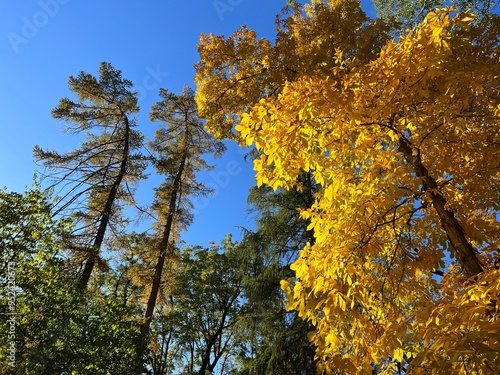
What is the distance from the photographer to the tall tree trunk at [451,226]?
8.88 feet

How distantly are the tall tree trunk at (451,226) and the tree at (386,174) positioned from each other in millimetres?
10

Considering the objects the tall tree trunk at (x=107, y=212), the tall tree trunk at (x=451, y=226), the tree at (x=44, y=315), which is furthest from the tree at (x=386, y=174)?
the tall tree trunk at (x=107, y=212)

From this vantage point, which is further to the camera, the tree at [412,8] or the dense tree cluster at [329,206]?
Answer: the tree at [412,8]

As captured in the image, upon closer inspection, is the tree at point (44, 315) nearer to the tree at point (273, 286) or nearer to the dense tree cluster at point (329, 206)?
the dense tree cluster at point (329, 206)

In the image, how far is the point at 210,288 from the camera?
57.2 feet

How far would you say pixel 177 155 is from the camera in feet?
47.0

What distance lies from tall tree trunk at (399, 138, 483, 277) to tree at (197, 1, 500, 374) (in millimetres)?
10

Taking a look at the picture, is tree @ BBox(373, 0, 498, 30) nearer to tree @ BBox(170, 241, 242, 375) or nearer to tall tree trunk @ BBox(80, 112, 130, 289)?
tall tree trunk @ BBox(80, 112, 130, 289)

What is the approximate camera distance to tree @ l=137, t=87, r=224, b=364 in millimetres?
13523

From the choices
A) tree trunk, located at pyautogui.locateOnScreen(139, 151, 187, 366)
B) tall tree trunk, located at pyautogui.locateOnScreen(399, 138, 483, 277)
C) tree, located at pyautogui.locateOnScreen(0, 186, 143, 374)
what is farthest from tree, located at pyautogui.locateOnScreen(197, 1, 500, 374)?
tree trunk, located at pyautogui.locateOnScreen(139, 151, 187, 366)

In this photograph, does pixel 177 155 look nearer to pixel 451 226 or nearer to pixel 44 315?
pixel 44 315

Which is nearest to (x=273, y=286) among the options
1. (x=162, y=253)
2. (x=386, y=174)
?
(x=162, y=253)

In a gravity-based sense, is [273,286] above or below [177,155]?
below

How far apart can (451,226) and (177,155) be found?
12.6m
